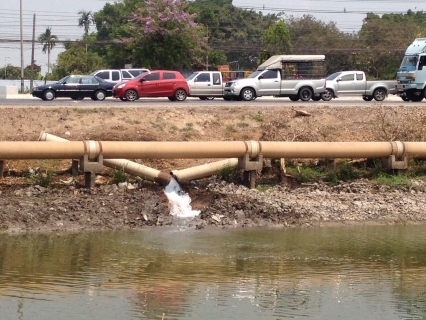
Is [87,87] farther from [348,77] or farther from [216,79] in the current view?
[348,77]

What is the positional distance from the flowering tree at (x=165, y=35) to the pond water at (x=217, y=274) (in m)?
34.1

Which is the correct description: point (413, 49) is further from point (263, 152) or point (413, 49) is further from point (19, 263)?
point (19, 263)

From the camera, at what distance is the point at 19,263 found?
1237 centimetres

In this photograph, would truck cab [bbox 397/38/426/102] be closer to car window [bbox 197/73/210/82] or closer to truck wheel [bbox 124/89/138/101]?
car window [bbox 197/73/210/82]

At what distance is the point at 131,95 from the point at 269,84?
5726 mm

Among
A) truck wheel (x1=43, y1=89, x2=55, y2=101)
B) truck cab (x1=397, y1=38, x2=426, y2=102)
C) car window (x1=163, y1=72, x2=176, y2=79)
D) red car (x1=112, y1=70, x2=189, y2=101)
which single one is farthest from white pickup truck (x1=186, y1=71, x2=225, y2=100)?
truck cab (x1=397, y1=38, x2=426, y2=102)

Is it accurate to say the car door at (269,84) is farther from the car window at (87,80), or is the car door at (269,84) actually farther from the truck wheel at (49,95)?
the truck wheel at (49,95)

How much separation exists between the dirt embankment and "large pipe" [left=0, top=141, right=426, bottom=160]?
27.3 inches

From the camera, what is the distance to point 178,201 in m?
16.3

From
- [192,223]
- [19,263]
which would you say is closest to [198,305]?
[19,263]

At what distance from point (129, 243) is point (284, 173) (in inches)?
204

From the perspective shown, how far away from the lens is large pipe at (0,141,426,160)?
52.0 ft

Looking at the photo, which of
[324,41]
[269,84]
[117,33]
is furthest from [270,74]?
[324,41]

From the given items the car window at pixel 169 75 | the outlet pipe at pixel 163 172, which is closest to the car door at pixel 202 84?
the car window at pixel 169 75
